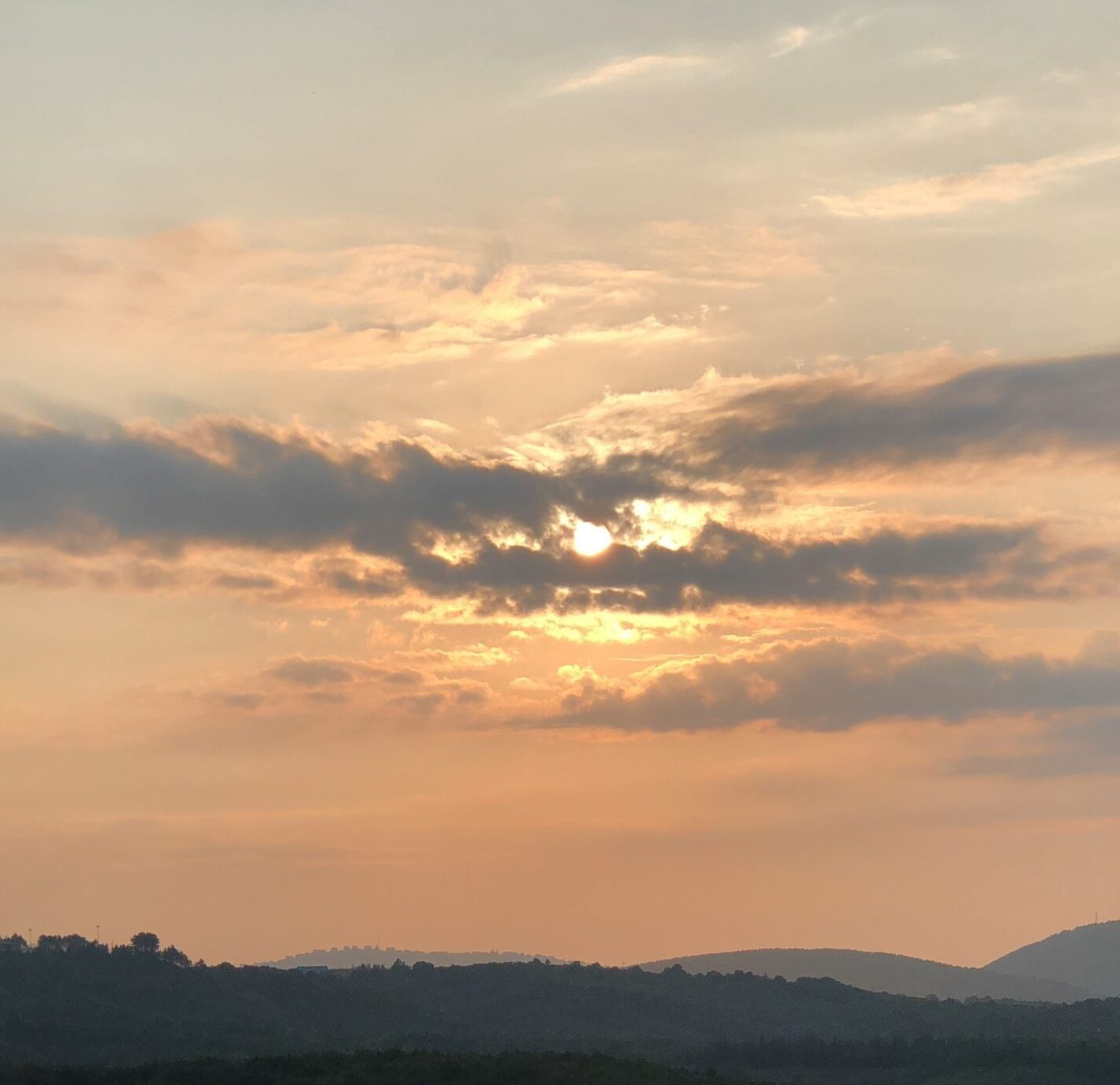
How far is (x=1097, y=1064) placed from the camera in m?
190

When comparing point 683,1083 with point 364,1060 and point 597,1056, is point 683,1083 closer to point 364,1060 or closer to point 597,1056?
point 597,1056

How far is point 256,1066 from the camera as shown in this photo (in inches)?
4946

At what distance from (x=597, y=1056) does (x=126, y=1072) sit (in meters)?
38.5

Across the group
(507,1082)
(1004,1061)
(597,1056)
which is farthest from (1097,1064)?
(507,1082)

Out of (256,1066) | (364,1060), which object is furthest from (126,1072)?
(364,1060)

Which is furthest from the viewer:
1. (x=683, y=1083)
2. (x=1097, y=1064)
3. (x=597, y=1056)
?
(x=1097, y=1064)

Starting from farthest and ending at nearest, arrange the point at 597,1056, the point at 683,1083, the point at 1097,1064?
the point at 1097,1064, the point at 597,1056, the point at 683,1083

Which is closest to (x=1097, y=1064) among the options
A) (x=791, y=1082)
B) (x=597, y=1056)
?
(x=791, y=1082)

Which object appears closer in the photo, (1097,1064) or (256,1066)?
(256,1066)

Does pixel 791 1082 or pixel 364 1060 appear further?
pixel 791 1082

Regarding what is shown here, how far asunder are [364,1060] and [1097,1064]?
105 m

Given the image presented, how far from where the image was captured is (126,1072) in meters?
125

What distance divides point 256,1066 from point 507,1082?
20566mm

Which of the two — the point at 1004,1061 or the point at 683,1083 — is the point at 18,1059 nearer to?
the point at 683,1083
